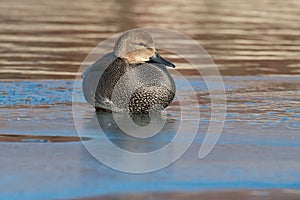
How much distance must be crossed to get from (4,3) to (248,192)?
632 inches

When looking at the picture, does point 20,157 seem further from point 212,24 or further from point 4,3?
Answer: point 4,3

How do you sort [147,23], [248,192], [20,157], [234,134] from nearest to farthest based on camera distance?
[248,192] → [20,157] → [234,134] → [147,23]

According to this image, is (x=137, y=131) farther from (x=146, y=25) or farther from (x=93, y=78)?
(x=146, y=25)

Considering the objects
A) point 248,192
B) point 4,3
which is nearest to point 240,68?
point 248,192

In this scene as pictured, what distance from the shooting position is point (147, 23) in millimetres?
16219

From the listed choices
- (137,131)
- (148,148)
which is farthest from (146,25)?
(148,148)

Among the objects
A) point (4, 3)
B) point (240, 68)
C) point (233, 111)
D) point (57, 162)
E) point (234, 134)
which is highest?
point (4, 3)

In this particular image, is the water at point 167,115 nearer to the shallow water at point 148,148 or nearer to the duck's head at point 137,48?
the shallow water at point 148,148

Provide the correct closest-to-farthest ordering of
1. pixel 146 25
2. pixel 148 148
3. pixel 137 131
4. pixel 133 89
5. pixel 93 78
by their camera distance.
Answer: pixel 148 148 < pixel 137 131 < pixel 133 89 < pixel 93 78 < pixel 146 25

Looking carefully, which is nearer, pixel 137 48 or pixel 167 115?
pixel 167 115

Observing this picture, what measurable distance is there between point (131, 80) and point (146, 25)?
8340 millimetres

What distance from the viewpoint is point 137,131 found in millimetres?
6812

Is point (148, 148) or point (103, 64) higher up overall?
point (103, 64)

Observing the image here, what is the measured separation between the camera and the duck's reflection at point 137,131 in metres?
6.26
